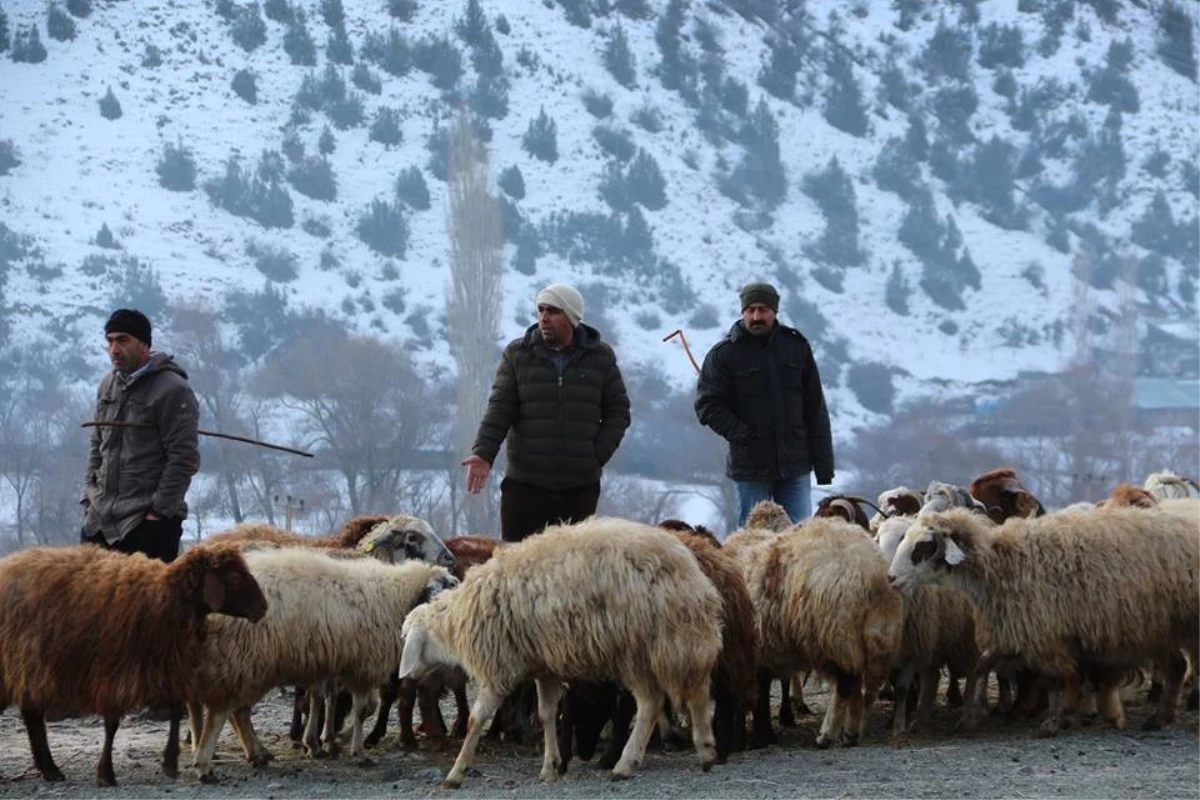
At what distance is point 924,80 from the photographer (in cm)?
19450

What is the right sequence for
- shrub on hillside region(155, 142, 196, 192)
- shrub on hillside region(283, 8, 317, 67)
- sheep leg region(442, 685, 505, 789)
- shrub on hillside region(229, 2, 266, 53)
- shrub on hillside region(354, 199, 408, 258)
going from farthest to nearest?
1. shrub on hillside region(229, 2, 266, 53)
2. shrub on hillside region(283, 8, 317, 67)
3. shrub on hillside region(155, 142, 196, 192)
4. shrub on hillside region(354, 199, 408, 258)
5. sheep leg region(442, 685, 505, 789)

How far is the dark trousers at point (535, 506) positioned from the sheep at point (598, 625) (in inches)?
71.0

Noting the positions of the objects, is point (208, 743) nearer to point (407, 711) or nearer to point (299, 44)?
point (407, 711)

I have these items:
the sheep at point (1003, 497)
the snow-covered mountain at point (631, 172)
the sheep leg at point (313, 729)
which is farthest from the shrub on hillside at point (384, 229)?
the sheep leg at point (313, 729)

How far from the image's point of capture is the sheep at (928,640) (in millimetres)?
12531

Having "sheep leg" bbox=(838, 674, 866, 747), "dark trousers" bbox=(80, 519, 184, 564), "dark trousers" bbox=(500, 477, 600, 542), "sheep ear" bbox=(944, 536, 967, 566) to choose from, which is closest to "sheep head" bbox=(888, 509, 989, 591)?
"sheep ear" bbox=(944, 536, 967, 566)

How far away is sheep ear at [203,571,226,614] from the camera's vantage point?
10.8 m

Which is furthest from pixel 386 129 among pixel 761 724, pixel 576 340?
pixel 761 724

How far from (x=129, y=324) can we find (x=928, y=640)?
539cm

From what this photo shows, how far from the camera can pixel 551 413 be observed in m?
12.3

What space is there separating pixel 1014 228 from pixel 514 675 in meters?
158

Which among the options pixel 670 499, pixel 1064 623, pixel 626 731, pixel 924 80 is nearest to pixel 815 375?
pixel 1064 623

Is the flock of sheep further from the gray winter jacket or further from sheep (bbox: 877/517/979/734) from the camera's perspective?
the gray winter jacket

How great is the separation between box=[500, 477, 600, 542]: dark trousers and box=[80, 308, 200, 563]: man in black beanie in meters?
1.96
